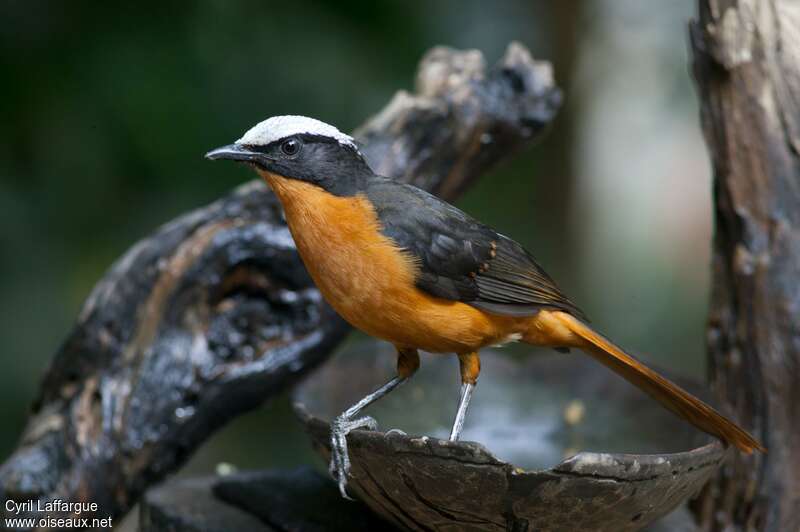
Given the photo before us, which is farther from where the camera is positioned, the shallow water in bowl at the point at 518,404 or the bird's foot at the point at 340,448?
the shallow water in bowl at the point at 518,404

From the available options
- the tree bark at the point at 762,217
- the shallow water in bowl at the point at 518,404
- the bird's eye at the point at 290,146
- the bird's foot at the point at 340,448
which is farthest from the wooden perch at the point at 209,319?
the bird's foot at the point at 340,448

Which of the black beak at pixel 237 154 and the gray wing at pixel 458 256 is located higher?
the black beak at pixel 237 154

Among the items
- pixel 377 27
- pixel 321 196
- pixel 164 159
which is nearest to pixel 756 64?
pixel 321 196

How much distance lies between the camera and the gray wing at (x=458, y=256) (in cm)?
Result: 294

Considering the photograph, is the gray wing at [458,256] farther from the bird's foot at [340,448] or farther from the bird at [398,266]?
the bird's foot at [340,448]

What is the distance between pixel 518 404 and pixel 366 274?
153 centimetres

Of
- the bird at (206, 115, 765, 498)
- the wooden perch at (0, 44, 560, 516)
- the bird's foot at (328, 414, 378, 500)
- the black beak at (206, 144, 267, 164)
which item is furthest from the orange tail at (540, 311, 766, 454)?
the wooden perch at (0, 44, 560, 516)

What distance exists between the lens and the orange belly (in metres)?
2.87

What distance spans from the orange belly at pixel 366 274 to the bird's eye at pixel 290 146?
0.29ft

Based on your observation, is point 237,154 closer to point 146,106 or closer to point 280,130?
point 280,130

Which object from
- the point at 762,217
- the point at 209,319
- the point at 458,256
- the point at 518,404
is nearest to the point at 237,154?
the point at 458,256

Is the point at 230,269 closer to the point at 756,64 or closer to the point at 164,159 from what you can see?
the point at 164,159

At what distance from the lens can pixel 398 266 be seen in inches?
113

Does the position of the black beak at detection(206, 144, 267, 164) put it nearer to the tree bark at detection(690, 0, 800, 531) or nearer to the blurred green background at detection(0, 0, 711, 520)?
the tree bark at detection(690, 0, 800, 531)
